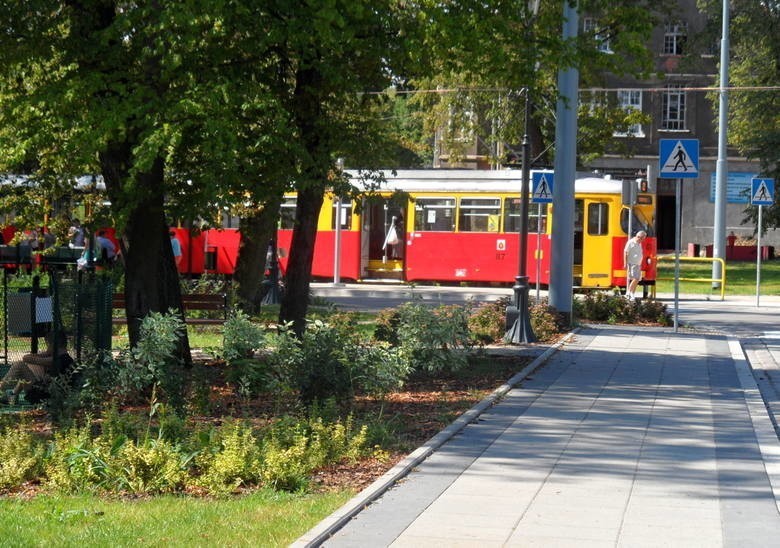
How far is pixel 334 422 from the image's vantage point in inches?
407

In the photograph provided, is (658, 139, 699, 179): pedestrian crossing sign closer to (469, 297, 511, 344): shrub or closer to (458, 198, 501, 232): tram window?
(469, 297, 511, 344): shrub

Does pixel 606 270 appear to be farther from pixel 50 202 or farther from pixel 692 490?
pixel 692 490

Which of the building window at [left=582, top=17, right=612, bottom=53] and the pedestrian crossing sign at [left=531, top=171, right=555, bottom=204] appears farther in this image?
the pedestrian crossing sign at [left=531, top=171, right=555, bottom=204]

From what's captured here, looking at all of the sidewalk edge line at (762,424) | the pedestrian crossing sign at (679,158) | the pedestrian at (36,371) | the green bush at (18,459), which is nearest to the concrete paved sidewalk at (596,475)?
the sidewalk edge line at (762,424)

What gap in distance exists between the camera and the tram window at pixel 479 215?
3516 cm

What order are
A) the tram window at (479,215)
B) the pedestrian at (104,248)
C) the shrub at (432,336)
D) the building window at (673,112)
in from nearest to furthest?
the shrub at (432,336) → the pedestrian at (104,248) → the tram window at (479,215) → the building window at (673,112)

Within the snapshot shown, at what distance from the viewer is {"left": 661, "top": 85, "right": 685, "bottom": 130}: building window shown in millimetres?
61375

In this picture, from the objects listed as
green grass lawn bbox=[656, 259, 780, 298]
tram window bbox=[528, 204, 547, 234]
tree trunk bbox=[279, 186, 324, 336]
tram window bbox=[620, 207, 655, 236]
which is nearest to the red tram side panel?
tram window bbox=[528, 204, 547, 234]

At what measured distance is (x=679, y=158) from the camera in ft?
66.0

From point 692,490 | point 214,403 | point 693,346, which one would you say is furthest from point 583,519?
point 693,346

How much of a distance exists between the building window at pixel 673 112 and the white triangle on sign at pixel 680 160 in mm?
42549

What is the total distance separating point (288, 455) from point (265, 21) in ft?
19.4

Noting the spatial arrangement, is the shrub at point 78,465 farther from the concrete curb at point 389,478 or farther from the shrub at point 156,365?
the shrub at point 156,365

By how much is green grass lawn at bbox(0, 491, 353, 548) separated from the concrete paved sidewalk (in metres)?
0.32
